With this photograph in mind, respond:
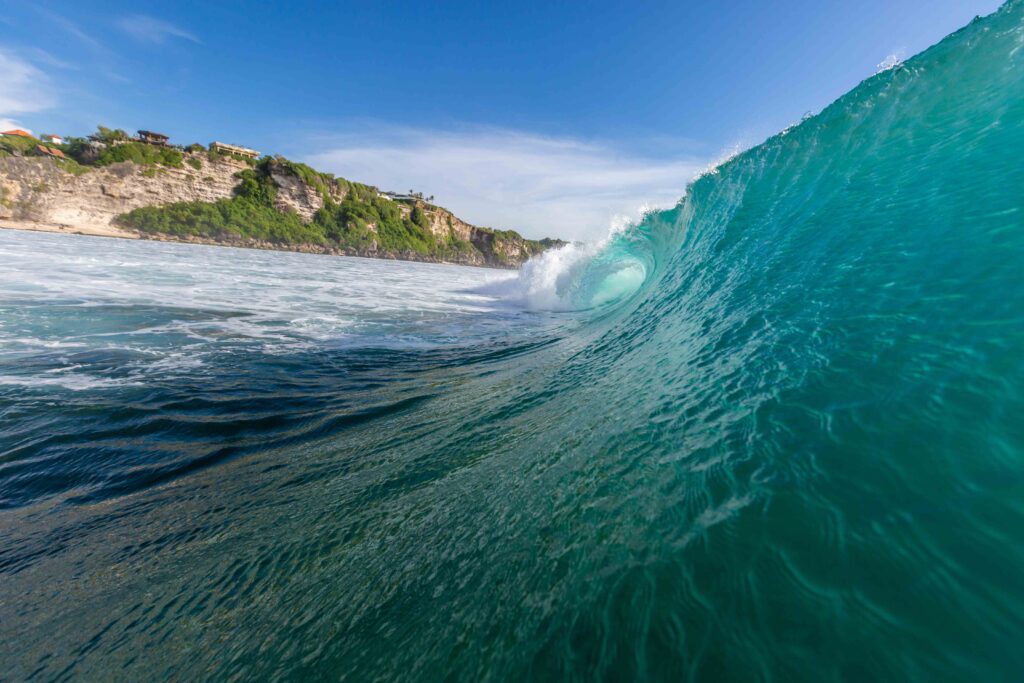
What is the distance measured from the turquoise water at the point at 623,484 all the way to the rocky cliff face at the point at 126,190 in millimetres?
85706

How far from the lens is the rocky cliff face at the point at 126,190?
196ft

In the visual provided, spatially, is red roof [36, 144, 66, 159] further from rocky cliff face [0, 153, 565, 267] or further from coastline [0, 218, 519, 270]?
coastline [0, 218, 519, 270]

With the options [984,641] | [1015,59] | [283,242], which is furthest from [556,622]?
[283,242]

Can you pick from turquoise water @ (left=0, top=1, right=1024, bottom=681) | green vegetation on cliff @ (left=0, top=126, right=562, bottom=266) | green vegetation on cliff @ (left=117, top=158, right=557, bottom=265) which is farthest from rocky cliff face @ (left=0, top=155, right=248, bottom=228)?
turquoise water @ (left=0, top=1, right=1024, bottom=681)

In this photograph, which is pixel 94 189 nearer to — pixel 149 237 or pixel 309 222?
pixel 149 237

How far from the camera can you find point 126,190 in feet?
226

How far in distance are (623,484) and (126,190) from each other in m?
97.7

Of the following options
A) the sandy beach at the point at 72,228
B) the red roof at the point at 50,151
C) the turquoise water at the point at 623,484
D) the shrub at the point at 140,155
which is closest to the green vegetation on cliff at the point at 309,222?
the sandy beach at the point at 72,228

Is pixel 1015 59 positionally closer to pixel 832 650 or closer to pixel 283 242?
pixel 832 650

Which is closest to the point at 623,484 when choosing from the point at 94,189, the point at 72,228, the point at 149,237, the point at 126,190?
the point at 149,237

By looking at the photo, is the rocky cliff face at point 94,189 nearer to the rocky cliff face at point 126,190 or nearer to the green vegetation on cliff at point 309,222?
the rocky cliff face at point 126,190

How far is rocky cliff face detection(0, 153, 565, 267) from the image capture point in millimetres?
59656

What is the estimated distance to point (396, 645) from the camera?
1.54m

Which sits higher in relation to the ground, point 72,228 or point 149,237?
point 72,228
